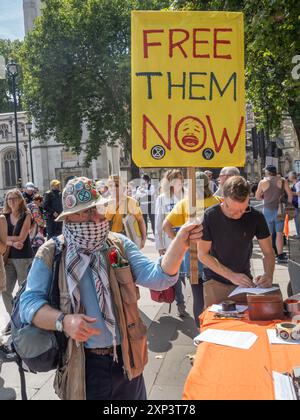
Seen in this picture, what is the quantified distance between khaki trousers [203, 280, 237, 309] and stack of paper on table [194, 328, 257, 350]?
3.26 feet

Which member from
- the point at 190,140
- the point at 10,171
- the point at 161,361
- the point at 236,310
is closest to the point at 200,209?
the point at 236,310

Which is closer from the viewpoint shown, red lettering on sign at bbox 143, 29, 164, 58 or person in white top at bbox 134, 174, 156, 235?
red lettering on sign at bbox 143, 29, 164, 58

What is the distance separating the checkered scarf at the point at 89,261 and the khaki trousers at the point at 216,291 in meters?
1.58

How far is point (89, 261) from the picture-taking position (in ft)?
8.25

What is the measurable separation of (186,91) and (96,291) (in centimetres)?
134

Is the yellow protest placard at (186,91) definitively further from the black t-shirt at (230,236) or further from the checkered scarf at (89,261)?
the black t-shirt at (230,236)

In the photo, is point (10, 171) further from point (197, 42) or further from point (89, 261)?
point (89, 261)

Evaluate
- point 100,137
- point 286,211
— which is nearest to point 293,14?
point 286,211

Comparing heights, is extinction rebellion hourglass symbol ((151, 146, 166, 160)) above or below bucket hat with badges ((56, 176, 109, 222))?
above

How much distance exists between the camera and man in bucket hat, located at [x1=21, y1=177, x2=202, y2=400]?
2.41 meters

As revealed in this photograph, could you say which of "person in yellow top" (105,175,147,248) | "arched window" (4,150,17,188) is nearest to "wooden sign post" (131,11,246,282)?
"person in yellow top" (105,175,147,248)

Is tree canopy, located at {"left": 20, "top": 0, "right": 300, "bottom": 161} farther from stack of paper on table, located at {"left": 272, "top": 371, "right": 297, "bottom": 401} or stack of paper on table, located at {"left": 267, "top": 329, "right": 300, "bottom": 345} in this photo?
stack of paper on table, located at {"left": 272, "top": 371, "right": 297, "bottom": 401}

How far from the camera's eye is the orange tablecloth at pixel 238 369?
211cm
